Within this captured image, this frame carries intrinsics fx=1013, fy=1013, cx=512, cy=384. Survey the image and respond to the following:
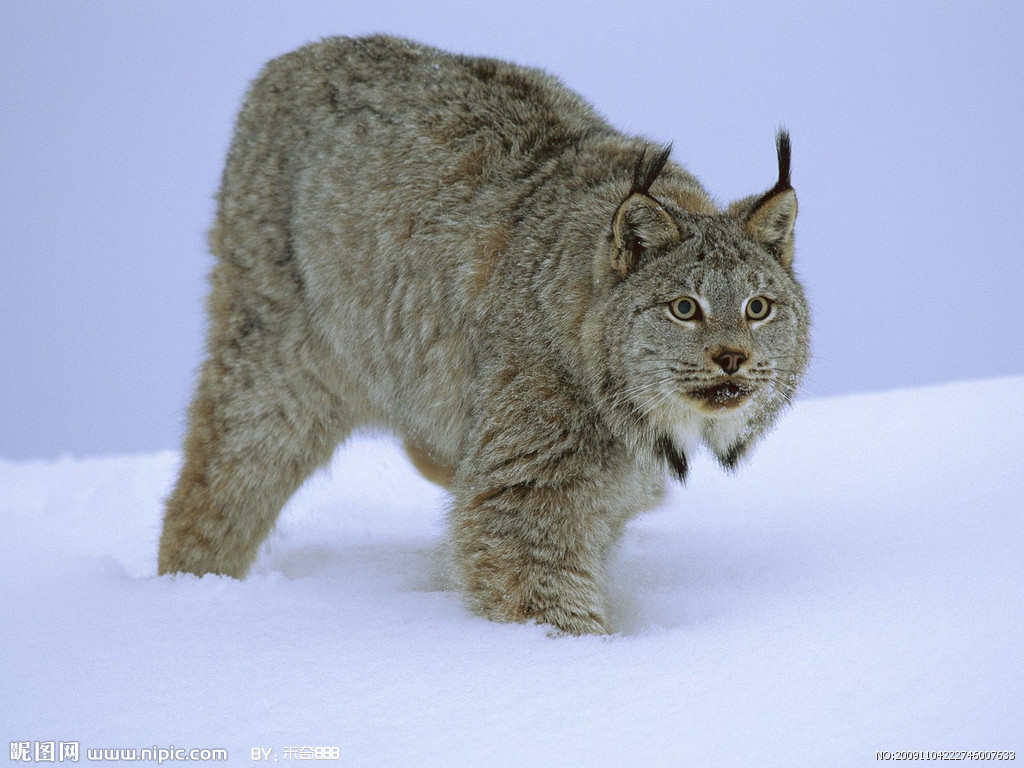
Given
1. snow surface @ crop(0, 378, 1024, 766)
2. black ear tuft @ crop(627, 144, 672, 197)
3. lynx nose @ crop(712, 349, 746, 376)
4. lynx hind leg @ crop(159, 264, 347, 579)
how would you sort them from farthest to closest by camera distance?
lynx hind leg @ crop(159, 264, 347, 579)
black ear tuft @ crop(627, 144, 672, 197)
lynx nose @ crop(712, 349, 746, 376)
snow surface @ crop(0, 378, 1024, 766)

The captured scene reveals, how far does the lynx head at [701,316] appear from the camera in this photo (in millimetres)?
3553

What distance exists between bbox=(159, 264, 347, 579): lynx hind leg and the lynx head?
171 cm

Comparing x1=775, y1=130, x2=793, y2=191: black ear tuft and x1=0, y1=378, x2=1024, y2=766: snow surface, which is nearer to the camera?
x1=0, y1=378, x2=1024, y2=766: snow surface

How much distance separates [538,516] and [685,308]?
94 centimetres

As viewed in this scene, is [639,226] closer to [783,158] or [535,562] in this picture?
[783,158]

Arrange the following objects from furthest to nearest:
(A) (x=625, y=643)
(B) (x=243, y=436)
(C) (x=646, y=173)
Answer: (B) (x=243, y=436) → (C) (x=646, y=173) → (A) (x=625, y=643)

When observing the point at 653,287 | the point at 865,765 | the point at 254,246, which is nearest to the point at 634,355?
the point at 653,287

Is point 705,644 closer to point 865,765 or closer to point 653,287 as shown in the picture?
point 865,765

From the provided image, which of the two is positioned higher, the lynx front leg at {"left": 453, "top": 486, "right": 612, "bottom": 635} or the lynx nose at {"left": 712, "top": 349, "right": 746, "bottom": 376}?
the lynx nose at {"left": 712, "top": 349, "right": 746, "bottom": 376}

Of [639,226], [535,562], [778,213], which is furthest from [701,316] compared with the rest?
[535,562]

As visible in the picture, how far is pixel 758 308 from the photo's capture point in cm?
366

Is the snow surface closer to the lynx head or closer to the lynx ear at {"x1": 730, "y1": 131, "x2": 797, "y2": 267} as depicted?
the lynx head

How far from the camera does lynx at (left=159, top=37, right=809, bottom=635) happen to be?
371 centimetres

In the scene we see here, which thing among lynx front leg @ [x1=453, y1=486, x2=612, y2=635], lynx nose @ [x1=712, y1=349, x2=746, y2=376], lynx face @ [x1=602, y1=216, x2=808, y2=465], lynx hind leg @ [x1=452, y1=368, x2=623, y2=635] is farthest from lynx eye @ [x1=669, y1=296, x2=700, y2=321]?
lynx front leg @ [x1=453, y1=486, x2=612, y2=635]
